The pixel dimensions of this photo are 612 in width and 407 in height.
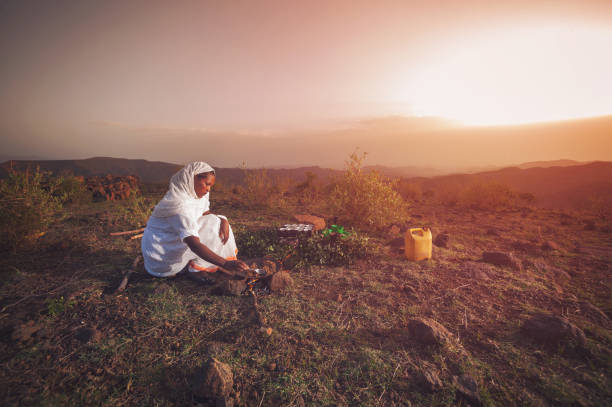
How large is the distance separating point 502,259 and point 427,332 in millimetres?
2930

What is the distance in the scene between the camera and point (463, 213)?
9328 mm

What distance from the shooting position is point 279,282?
321cm

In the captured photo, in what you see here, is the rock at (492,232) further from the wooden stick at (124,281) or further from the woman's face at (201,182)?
the wooden stick at (124,281)

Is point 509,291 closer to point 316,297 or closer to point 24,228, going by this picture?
point 316,297

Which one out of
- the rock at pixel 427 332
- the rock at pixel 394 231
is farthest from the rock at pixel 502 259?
the rock at pixel 427 332

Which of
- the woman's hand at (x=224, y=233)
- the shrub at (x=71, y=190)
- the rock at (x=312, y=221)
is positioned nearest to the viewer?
the woman's hand at (x=224, y=233)

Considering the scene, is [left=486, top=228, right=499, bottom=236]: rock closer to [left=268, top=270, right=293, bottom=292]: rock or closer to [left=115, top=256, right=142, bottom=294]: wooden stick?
[left=268, top=270, right=293, bottom=292]: rock

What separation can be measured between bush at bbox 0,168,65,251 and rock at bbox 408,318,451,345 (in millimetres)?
6418

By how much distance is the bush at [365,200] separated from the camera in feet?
18.9

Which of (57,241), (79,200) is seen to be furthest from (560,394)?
(79,200)

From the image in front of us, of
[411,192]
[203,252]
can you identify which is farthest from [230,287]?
[411,192]

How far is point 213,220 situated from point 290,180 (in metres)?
7.89

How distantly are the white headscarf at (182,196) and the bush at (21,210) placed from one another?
3030 mm

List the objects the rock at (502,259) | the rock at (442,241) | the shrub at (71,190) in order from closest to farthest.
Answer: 1. the rock at (502,259)
2. the rock at (442,241)
3. the shrub at (71,190)
